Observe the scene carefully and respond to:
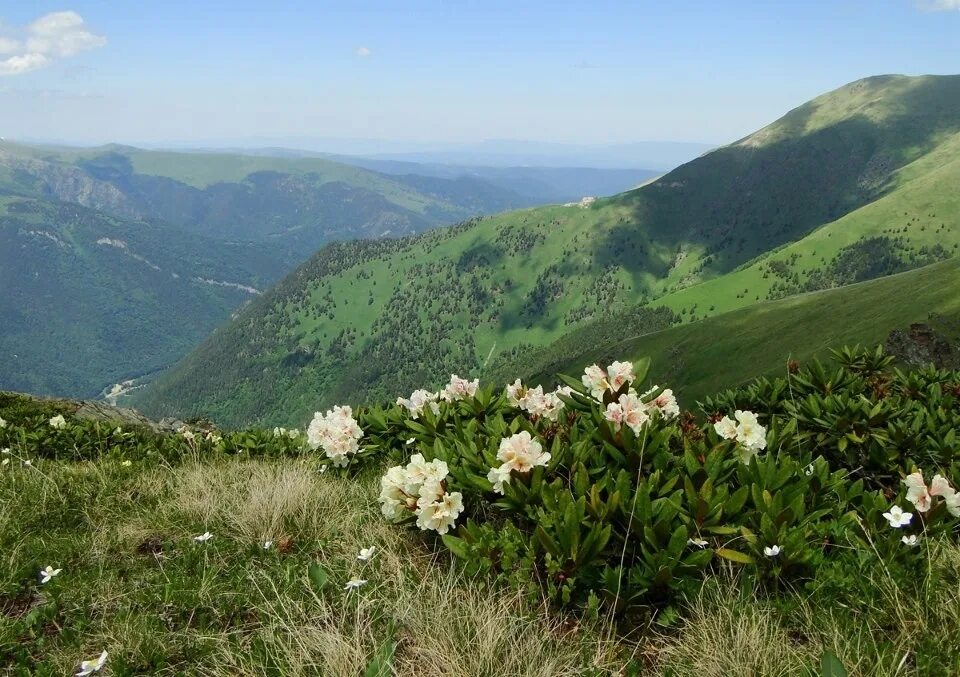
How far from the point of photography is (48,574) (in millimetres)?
5559

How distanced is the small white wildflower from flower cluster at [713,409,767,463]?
634cm

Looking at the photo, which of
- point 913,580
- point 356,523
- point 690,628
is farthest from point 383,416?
point 913,580

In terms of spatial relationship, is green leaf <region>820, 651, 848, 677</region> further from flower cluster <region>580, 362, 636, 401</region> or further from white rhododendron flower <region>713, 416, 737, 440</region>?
flower cluster <region>580, 362, 636, 401</region>

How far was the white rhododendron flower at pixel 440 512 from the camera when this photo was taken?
5352mm

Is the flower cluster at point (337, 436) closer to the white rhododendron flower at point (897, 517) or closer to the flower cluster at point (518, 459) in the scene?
the flower cluster at point (518, 459)

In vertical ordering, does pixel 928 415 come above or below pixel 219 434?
above

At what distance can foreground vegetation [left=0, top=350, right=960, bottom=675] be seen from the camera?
13.4 ft

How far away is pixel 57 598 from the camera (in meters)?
5.28

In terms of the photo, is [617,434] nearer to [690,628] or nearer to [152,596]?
[690,628]

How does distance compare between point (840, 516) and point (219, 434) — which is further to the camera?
point (219, 434)

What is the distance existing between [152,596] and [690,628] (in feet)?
14.5

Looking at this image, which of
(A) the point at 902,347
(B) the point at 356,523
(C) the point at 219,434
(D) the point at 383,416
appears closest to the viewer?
(B) the point at 356,523

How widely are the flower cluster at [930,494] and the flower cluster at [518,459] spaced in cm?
312

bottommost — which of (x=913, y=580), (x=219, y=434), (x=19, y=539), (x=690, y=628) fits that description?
(x=219, y=434)
